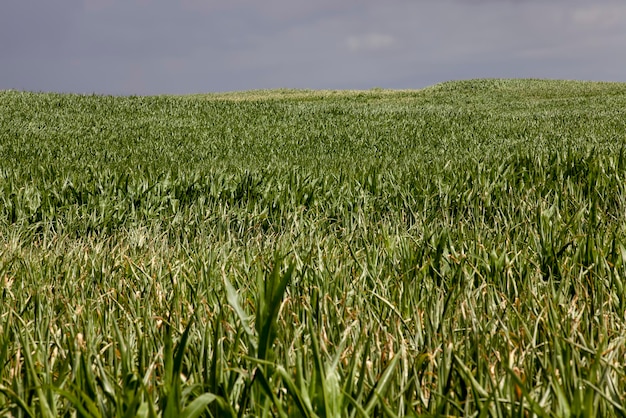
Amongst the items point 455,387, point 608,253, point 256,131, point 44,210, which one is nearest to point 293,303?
point 455,387

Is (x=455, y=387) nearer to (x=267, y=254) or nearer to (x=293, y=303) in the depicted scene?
(x=293, y=303)

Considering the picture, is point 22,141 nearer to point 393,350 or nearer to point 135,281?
point 135,281

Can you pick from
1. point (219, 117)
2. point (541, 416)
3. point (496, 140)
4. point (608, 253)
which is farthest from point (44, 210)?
point (219, 117)

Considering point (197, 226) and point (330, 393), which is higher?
point (330, 393)

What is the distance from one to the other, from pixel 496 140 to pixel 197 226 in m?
9.30

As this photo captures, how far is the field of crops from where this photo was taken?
1.22 m

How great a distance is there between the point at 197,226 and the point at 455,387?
374 centimetres

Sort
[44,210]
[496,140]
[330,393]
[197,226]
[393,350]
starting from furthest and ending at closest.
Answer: [496,140] < [44,210] < [197,226] < [393,350] < [330,393]

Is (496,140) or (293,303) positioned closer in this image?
(293,303)

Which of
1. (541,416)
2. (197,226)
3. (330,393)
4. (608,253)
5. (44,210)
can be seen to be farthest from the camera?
(44,210)

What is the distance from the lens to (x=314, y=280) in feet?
7.68

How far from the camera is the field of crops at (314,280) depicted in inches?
47.9

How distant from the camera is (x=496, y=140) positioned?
41.0ft

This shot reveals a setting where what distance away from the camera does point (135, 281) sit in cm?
275
